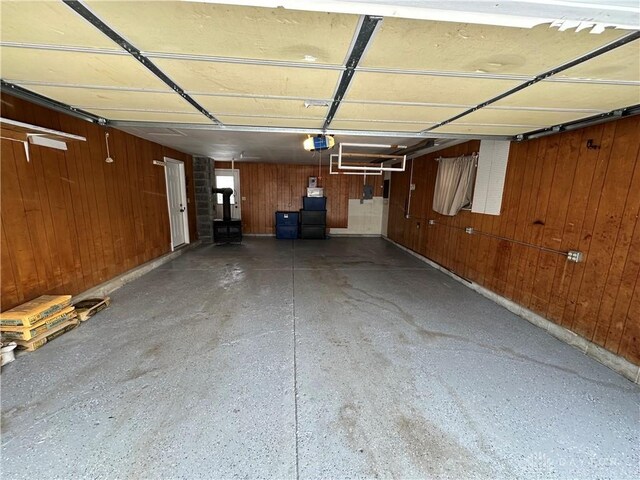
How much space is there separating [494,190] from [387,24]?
3075mm

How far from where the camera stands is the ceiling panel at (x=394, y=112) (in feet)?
6.99

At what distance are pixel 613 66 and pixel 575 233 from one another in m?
1.67

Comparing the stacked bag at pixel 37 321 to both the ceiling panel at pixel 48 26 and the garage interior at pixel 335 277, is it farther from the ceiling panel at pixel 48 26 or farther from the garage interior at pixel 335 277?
the ceiling panel at pixel 48 26

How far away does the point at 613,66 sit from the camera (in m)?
1.31

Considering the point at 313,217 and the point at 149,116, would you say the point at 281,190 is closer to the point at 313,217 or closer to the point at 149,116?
the point at 313,217

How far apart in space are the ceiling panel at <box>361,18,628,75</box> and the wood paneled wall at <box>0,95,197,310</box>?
3.04m

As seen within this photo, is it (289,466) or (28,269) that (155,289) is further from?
(289,466)

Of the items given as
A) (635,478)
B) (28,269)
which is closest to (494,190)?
(635,478)

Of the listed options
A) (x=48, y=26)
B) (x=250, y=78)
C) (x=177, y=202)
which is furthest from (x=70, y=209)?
(x=177, y=202)

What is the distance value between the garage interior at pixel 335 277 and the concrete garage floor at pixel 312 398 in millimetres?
15

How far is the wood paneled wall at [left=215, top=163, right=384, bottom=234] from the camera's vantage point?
7488 mm

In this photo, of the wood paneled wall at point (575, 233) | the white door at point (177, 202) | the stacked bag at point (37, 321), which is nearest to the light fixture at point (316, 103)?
the wood paneled wall at point (575, 233)

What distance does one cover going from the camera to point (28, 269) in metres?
2.34

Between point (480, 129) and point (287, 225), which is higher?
point (480, 129)
